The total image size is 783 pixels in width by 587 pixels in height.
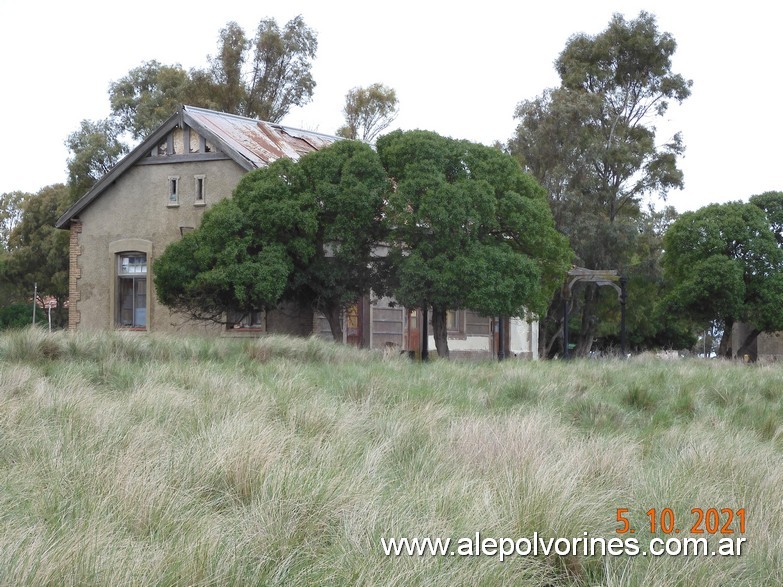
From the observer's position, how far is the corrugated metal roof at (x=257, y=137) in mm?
27344

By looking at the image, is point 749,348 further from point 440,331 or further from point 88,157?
point 88,157

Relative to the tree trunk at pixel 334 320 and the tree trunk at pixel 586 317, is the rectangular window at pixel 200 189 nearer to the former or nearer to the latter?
the tree trunk at pixel 334 320

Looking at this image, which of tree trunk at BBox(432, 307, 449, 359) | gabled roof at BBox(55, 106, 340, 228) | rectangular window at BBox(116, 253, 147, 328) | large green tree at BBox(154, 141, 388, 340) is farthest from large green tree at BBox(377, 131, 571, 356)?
rectangular window at BBox(116, 253, 147, 328)

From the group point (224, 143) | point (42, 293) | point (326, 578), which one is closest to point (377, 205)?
point (224, 143)

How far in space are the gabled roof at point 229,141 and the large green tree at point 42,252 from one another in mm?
19656

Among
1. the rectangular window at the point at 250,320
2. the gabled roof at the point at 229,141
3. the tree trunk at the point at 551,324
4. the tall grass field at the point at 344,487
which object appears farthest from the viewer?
the tree trunk at the point at 551,324

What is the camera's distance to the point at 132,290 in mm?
29625

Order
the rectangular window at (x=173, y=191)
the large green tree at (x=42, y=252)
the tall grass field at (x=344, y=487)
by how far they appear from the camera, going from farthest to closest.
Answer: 1. the large green tree at (x=42, y=252)
2. the rectangular window at (x=173, y=191)
3. the tall grass field at (x=344, y=487)

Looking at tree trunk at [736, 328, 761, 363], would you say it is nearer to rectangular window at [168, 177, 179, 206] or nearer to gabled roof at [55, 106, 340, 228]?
gabled roof at [55, 106, 340, 228]

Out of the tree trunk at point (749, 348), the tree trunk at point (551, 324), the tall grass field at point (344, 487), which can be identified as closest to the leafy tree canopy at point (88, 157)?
the tree trunk at point (551, 324)

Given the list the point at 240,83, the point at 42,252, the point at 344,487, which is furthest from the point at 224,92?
the point at 344,487

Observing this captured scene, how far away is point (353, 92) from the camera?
49469mm

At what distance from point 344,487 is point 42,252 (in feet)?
161

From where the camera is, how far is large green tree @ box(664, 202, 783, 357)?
114 feet
